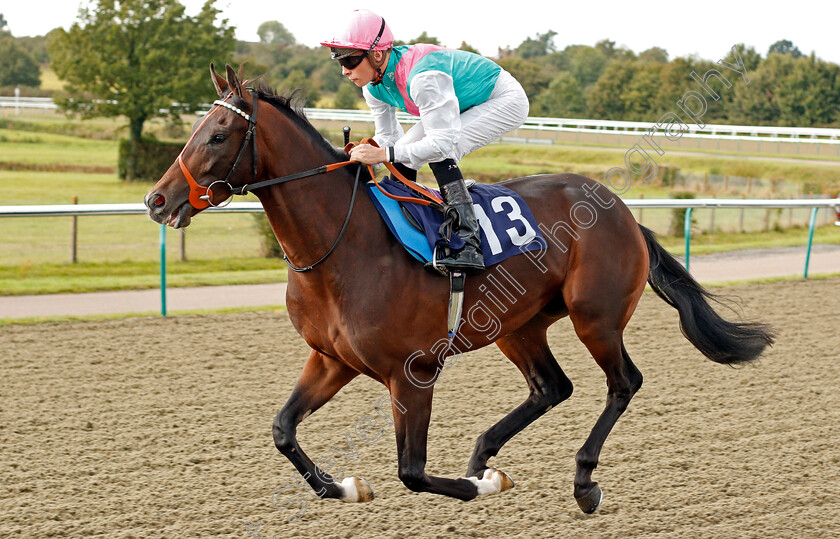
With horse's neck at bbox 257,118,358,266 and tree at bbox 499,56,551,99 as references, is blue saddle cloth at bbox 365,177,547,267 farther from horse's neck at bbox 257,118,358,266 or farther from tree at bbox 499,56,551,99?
tree at bbox 499,56,551,99

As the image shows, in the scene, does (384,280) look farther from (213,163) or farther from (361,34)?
(361,34)

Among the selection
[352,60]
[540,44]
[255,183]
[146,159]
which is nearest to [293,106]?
[352,60]

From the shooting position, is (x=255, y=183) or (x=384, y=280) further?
(x=384, y=280)

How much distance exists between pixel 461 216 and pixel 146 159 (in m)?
21.1

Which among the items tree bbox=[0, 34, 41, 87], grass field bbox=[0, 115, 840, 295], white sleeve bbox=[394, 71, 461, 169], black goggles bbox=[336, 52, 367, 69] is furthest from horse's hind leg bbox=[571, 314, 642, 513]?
tree bbox=[0, 34, 41, 87]

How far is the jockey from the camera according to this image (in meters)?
3.14

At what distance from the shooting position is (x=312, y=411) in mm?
3430

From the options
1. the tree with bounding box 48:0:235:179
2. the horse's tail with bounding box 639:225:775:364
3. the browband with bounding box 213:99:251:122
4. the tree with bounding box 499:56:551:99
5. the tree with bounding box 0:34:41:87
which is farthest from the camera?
the tree with bounding box 0:34:41:87

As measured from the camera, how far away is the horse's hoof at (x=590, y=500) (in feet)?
11.3

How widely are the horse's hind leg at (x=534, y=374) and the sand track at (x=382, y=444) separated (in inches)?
9.5

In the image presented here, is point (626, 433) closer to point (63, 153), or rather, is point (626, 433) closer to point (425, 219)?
point (425, 219)

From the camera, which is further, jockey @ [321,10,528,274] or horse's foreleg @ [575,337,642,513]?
horse's foreleg @ [575,337,642,513]

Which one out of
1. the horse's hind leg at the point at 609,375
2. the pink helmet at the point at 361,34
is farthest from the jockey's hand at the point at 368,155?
the horse's hind leg at the point at 609,375

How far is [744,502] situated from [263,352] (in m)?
3.72
